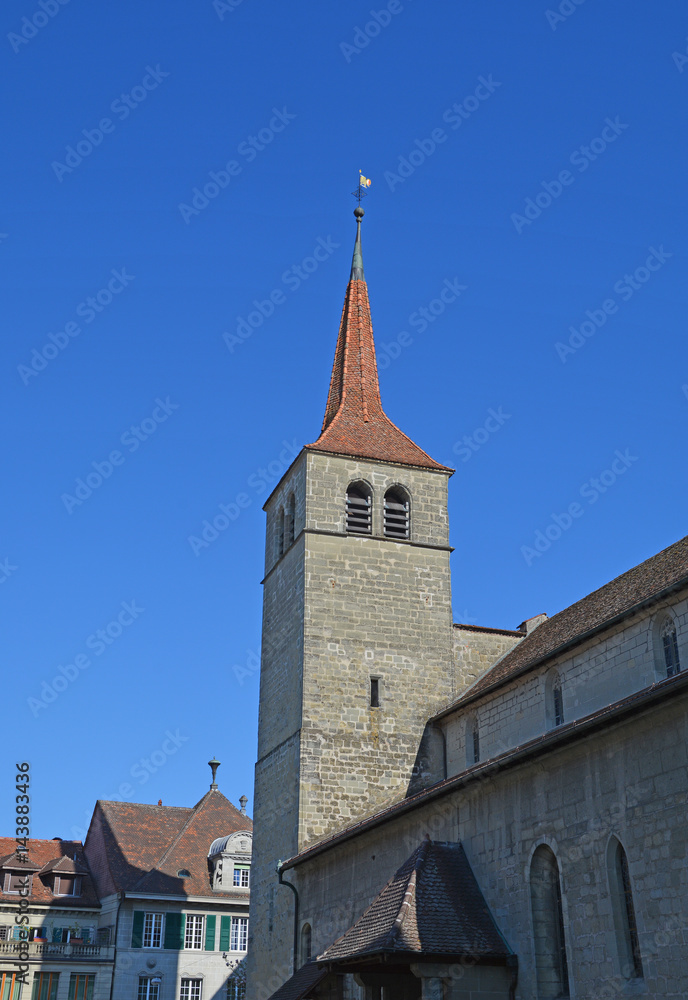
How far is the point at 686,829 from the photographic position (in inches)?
467

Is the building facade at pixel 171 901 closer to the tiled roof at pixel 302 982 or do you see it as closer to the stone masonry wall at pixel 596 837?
the tiled roof at pixel 302 982

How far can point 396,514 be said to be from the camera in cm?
2827

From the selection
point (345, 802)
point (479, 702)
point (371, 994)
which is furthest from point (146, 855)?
point (371, 994)

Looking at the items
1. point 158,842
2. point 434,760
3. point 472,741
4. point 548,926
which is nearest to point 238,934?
point 158,842

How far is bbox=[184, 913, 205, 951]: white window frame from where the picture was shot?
127 feet

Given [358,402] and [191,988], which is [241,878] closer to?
[191,988]

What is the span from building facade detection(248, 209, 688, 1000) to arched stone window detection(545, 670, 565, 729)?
4 cm

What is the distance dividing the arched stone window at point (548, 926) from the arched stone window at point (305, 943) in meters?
9.21

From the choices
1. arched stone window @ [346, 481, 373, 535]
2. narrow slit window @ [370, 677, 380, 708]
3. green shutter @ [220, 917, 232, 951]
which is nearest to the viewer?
narrow slit window @ [370, 677, 380, 708]

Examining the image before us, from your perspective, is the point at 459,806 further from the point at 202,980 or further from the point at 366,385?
the point at 202,980

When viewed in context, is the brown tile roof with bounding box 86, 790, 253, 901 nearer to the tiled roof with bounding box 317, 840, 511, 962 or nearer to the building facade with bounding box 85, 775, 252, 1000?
the building facade with bounding box 85, 775, 252, 1000

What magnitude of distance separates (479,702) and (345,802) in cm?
394

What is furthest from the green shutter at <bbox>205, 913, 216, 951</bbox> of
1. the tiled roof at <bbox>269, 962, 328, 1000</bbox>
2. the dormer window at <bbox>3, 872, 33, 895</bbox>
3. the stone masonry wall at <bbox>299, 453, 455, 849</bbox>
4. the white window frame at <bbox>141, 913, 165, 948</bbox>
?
the tiled roof at <bbox>269, 962, 328, 1000</bbox>

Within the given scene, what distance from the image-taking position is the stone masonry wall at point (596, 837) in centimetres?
1201
